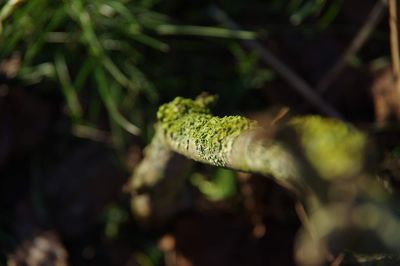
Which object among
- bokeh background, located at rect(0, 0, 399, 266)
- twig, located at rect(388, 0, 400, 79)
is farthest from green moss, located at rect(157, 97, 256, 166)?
twig, located at rect(388, 0, 400, 79)

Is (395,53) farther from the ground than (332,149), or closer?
closer

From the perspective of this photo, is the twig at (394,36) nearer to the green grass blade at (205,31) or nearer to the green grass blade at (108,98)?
the green grass blade at (205,31)

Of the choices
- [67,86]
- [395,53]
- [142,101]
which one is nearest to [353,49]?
[395,53]

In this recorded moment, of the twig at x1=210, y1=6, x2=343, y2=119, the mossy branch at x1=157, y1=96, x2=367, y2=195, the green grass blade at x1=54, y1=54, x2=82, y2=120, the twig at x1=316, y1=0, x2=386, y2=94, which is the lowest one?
the green grass blade at x1=54, y1=54, x2=82, y2=120

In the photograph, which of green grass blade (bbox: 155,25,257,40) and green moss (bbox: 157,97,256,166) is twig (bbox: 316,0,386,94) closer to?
green grass blade (bbox: 155,25,257,40)

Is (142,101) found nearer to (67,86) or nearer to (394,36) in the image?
(67,86)

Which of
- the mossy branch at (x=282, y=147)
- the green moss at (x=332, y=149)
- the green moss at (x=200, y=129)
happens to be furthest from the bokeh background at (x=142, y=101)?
the green moss at (x=332, y=149)
